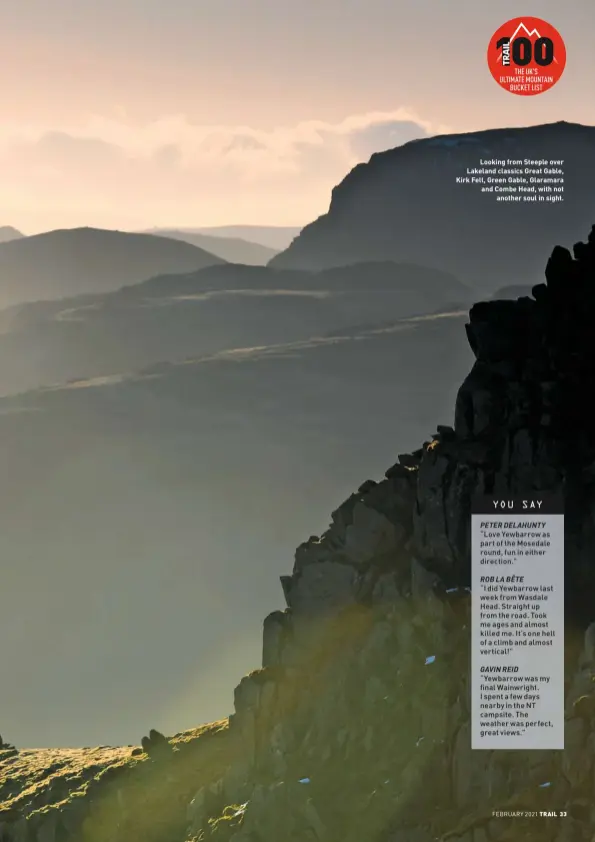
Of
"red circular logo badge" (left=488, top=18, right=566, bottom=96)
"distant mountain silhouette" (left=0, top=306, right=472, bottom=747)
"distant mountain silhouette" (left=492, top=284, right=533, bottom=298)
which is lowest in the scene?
"distant mountain silhouette" (left=0, top=306, right=472, bottom=747)

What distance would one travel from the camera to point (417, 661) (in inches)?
1389

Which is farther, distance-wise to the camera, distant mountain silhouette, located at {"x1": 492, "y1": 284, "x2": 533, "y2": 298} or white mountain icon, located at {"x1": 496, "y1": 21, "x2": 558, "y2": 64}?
distant mountain silhouette, located at {"x1": 492, "y1": 284, "x2": 533, "y2": 298}

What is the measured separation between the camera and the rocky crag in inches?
1308

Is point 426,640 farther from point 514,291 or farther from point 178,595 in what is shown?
point 178,595

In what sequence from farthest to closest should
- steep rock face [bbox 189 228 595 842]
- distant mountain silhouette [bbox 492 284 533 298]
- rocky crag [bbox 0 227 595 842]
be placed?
distant mountain silhouette [bbox 492 284 533 298]
steep rock face [bbox 189 228 595 842]
rocky crag [bbox 0 227 595 842]

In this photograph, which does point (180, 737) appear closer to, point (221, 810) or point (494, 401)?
point (221, 810)

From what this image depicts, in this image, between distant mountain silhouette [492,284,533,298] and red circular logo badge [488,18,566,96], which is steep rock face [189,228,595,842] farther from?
distant mountain silhouette [492,284,533,298]

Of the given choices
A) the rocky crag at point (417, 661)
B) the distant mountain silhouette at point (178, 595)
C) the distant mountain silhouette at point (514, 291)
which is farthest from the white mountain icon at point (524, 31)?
the distant mountain silhouette at point (514, 291)

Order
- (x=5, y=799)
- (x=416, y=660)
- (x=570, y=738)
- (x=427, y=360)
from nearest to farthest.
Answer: (x=570, y=738) < (x=416, y=660) < (x=5, y=799) < (x=427, y=360)

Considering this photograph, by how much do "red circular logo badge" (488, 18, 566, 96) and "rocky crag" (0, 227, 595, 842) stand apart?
5489 mm

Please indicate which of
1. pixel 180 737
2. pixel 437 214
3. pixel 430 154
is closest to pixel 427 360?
pixel 437 214

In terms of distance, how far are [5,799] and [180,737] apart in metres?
7.12

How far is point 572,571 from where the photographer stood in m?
34.6

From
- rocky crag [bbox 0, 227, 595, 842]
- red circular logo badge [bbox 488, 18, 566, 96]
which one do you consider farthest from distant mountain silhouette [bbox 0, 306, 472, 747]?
red circular logo badge [bbox 488, 18, 566, 96]
